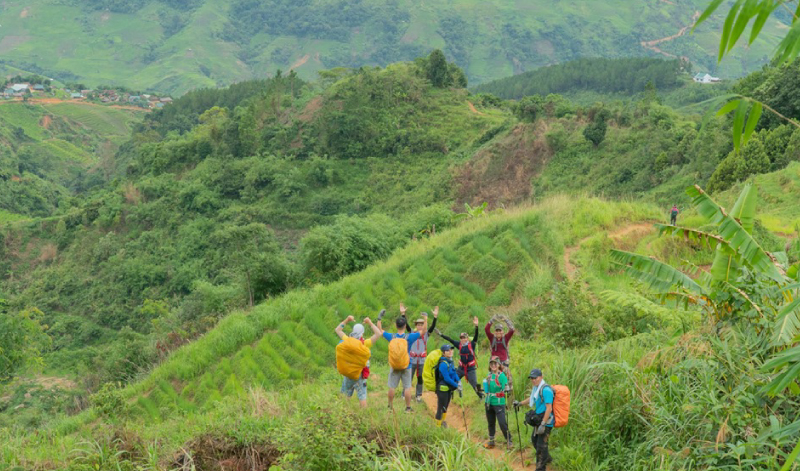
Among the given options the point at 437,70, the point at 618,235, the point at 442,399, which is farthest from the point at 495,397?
the point at 437,70

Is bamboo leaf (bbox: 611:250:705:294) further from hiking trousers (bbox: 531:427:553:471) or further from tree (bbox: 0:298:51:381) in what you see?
tree (bbox: 0:298:51:381)

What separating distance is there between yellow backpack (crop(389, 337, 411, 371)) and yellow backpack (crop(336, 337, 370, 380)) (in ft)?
1.14

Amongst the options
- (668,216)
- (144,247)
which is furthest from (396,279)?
(144,247)

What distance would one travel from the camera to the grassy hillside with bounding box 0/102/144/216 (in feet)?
184

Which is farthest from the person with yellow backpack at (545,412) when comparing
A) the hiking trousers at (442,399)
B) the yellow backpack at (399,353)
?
the yellow backpack at (399,353)

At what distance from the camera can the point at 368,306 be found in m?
13.9

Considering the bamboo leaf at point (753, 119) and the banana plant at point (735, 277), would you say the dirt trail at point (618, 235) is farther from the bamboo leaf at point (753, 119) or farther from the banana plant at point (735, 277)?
the bamboo leaf at point (753, 119)

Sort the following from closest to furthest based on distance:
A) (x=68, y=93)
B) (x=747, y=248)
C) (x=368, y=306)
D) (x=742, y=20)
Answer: (x=742, y=20)
(x=747, y=248)
(x=368, y=306)
(x=68, y=93)

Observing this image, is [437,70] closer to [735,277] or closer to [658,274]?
[658,274]

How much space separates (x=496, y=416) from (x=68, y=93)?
110678 millimetres

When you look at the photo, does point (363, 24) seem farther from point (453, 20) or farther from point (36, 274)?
point (36, 274)

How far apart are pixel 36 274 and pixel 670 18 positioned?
162 meters

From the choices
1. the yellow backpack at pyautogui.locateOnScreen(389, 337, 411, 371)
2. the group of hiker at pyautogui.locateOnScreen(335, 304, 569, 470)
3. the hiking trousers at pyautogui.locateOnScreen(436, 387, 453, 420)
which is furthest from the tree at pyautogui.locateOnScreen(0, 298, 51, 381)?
the hiking trousers at pyautogui.locateOnScreen(436, 387, 453, 420)

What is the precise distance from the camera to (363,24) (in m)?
170
